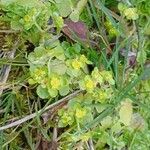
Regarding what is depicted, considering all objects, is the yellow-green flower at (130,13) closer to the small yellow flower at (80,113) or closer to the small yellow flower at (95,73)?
the small yellow flower at (95,73)

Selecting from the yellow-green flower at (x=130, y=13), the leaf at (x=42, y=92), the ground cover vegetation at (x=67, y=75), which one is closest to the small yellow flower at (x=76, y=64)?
the ground cover vegetation at (x=67, y=75)

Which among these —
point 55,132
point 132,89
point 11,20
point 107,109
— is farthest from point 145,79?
point 11,20

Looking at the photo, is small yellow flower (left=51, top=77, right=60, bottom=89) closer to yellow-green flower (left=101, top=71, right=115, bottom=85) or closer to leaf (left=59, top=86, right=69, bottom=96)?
leaf (left=59, top=86, right=69, bottom=96)

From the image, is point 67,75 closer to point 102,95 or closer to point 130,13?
point 102,95

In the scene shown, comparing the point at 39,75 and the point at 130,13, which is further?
the point at 130,13

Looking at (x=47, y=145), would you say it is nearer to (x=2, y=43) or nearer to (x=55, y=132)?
(x=55, y=132)

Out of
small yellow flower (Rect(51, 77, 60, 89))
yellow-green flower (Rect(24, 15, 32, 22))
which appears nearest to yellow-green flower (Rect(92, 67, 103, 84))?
small yellow flower (Rect(51, 77, 60, 89))

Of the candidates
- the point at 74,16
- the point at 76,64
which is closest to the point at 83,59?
the point at 76,64
